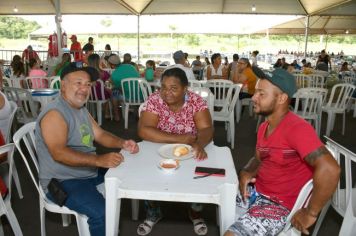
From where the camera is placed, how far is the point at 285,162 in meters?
1.64

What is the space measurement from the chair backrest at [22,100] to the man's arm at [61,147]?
91.0 inches

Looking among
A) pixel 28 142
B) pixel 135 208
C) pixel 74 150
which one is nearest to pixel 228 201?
pixel 74 150

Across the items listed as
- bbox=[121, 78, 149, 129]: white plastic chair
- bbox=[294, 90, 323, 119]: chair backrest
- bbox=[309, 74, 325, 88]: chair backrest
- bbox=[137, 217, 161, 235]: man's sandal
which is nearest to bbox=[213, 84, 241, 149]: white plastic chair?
bbox=[294, 90, 323, 119]: chair backrest

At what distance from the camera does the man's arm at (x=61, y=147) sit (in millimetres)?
1752

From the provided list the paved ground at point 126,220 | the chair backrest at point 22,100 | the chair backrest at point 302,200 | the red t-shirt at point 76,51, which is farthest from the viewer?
the red t-shirt at point 76,51

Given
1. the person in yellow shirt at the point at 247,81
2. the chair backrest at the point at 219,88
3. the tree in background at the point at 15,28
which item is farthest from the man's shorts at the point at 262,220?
the tree in background at the point at 15,28

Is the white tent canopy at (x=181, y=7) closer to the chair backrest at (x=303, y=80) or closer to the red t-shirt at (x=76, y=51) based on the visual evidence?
the red t-shirt at (x=76, y=51)

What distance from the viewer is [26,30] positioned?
26.4 meters

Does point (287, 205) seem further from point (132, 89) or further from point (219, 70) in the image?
point (219, 70)

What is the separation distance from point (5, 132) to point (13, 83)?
317cm

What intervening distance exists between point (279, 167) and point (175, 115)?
0.94m

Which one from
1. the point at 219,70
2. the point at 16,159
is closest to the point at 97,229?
the point at 16,159

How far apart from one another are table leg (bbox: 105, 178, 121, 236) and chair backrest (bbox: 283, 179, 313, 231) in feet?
2.82

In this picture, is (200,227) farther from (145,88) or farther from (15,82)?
(15,82)
